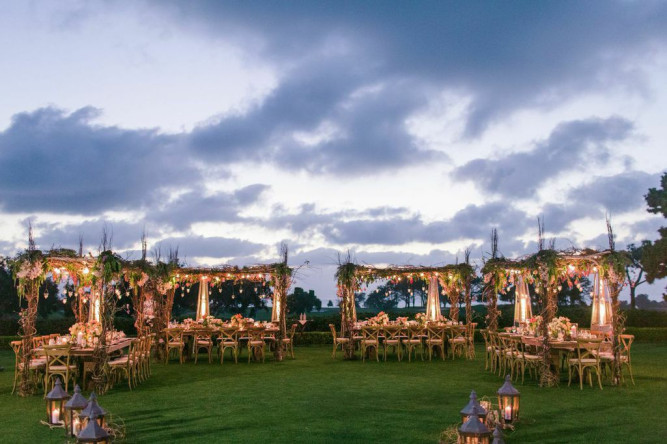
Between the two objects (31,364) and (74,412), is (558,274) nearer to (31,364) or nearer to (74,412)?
(74,412)

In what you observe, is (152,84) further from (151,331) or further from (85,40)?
(151,331)

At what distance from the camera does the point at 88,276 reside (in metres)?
12.7

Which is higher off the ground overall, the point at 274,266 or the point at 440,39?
the point at 440,39

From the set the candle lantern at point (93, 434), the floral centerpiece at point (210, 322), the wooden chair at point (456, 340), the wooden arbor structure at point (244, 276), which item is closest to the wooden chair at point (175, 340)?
the floral centerpiece at point (210, 322)

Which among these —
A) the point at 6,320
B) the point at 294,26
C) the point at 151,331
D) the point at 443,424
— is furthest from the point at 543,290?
the point at 6,320

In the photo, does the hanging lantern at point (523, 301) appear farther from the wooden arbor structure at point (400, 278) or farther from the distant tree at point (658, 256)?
the distant tree at point (658, 256)

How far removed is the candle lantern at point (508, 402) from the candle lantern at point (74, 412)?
15.1 ft

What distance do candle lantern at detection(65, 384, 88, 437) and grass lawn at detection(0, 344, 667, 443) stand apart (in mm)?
426

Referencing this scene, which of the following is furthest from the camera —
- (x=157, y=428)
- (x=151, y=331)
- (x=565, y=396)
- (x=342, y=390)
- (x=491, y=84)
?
Answer: (x=151, y=331)

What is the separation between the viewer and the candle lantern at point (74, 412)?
640cm

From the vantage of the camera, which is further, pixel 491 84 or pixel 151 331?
pixel 151 331

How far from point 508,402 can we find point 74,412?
4.85m

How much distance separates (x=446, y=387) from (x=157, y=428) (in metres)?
5.32

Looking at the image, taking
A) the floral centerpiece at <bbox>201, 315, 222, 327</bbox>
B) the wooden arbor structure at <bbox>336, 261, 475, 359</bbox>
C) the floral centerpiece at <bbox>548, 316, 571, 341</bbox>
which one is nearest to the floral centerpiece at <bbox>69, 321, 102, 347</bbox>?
the floral centerpiece at <bbox>201, 315, 222, 327</bbox>
